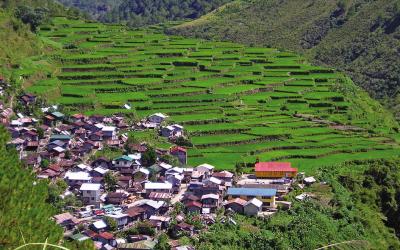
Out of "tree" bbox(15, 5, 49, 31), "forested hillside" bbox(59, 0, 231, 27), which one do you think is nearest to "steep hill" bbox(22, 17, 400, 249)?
"tree" bbox(15, 5, 49, 31)

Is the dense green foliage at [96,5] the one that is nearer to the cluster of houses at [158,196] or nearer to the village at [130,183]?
the village at [130,183]

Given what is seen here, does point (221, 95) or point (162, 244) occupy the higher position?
point (221, 95)

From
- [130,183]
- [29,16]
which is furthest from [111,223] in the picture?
[29,16]

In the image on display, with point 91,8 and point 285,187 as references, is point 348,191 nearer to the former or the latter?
point 285,187

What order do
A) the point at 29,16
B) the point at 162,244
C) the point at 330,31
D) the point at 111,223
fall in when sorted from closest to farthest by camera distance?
1. the point at 162,244
2. the point at 111,223
3. the point at 29,16
4. the point at 330,31

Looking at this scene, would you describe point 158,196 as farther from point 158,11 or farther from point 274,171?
point 158,11

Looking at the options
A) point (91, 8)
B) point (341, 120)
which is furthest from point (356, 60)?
point (91, 8)

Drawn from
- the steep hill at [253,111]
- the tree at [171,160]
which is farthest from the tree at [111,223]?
the tree at [171,160]
